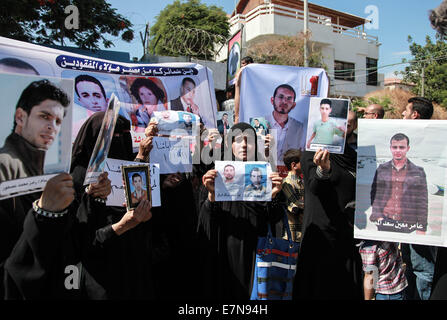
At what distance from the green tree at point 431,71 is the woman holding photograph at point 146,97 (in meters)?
19.3

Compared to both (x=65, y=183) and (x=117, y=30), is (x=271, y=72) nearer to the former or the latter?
(x=65, y=183)

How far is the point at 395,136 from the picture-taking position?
2.46 meters

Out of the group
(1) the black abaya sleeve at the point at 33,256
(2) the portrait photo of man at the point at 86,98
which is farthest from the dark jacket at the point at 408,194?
(2) the portrait photo of man at the point at 86,98

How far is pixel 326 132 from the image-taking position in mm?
2463

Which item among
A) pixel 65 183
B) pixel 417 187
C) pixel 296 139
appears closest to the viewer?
pixel 65 183

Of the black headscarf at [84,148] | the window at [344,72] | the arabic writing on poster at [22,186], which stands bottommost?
the arabic writing on poster at [22,186]

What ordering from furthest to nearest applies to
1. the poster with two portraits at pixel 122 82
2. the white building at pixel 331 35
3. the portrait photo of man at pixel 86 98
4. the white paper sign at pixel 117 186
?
1. the white building at pixel 331 35
2. the portrait photo of man at pixel 86 98
3. the poster with two portraits at pixel 122 82
4. the white paper sign at pixel 117 186

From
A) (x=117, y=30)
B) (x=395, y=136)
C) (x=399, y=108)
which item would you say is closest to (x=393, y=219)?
(x=395, y=136)

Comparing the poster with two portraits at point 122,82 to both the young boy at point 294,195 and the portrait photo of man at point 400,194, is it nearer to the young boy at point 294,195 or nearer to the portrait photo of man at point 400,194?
the young boy at point 294,195

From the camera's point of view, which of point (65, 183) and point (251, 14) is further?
point (251, 14)

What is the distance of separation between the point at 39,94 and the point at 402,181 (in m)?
2.30

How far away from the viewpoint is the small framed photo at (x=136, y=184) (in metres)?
2.04

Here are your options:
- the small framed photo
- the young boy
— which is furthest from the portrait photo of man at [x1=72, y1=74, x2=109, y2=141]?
the young boy
